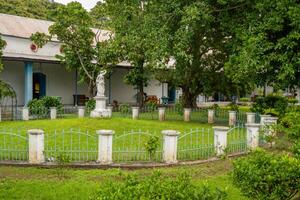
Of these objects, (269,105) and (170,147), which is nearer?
(170,147)

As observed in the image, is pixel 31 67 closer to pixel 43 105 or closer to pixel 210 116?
pixel 43 105

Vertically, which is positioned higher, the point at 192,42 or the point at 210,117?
the point at 192,42

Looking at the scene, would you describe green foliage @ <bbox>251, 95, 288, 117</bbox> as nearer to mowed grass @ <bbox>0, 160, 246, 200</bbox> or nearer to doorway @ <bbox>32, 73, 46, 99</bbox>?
mowed grass @ <bbox>0, 160, 246, 200</bbox>

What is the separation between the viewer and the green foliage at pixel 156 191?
438 centimetres

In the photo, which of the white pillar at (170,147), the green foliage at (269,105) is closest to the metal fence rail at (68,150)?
the white pillar at (170,147)

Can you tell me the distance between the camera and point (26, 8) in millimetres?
41312

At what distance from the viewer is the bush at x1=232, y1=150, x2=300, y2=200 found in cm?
577

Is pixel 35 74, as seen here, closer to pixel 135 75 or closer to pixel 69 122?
pixel 135 75

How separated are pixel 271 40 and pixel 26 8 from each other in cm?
3108

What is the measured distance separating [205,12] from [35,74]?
15403mm

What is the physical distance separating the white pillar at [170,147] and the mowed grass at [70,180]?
1.39 feet

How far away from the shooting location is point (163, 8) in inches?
654

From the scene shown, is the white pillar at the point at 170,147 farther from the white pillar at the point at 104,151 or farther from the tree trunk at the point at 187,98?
the tree trunk at the point at 187,98

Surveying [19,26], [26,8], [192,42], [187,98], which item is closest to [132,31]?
[192,42]
